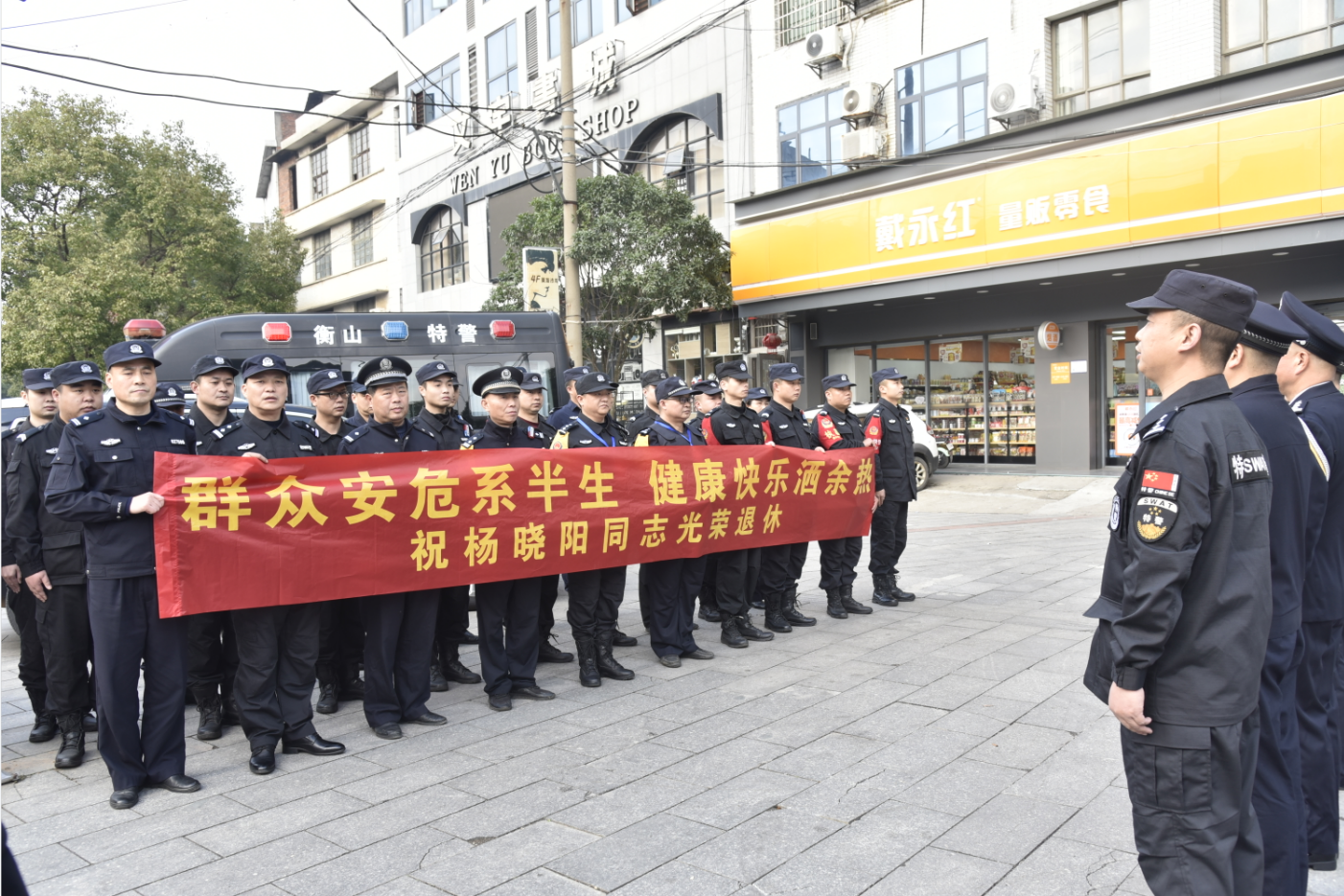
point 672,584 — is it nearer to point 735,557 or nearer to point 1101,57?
point 735,557

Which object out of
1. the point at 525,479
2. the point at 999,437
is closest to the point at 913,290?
the point at 999,437

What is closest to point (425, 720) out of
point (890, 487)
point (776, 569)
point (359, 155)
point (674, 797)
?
point (674, 797)

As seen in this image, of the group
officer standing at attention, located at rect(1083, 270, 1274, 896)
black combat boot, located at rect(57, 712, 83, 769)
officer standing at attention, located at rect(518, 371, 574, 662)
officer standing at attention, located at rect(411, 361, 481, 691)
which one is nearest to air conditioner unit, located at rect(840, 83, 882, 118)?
officer standing at attention, located at rect(518, 371, 574, 662)

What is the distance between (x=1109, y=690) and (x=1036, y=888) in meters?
1.00

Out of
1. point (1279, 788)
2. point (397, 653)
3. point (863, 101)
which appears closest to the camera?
point (1279, 788)

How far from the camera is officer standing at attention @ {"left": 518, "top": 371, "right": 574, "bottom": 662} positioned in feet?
20.8

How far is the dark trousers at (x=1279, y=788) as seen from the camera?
2807 millimetres

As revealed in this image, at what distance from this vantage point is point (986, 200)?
16344mm

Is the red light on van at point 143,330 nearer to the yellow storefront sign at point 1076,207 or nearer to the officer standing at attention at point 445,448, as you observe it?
the officer standing at attention at point 445,448

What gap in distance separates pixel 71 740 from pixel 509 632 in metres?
2.26

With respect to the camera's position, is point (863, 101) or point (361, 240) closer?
point (863, 101)

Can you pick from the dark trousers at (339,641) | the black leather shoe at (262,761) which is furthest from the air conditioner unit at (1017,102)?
the black leather shoe at (262,761)

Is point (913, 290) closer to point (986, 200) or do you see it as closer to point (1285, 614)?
point (986, 200)

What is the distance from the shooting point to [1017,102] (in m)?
16.4
